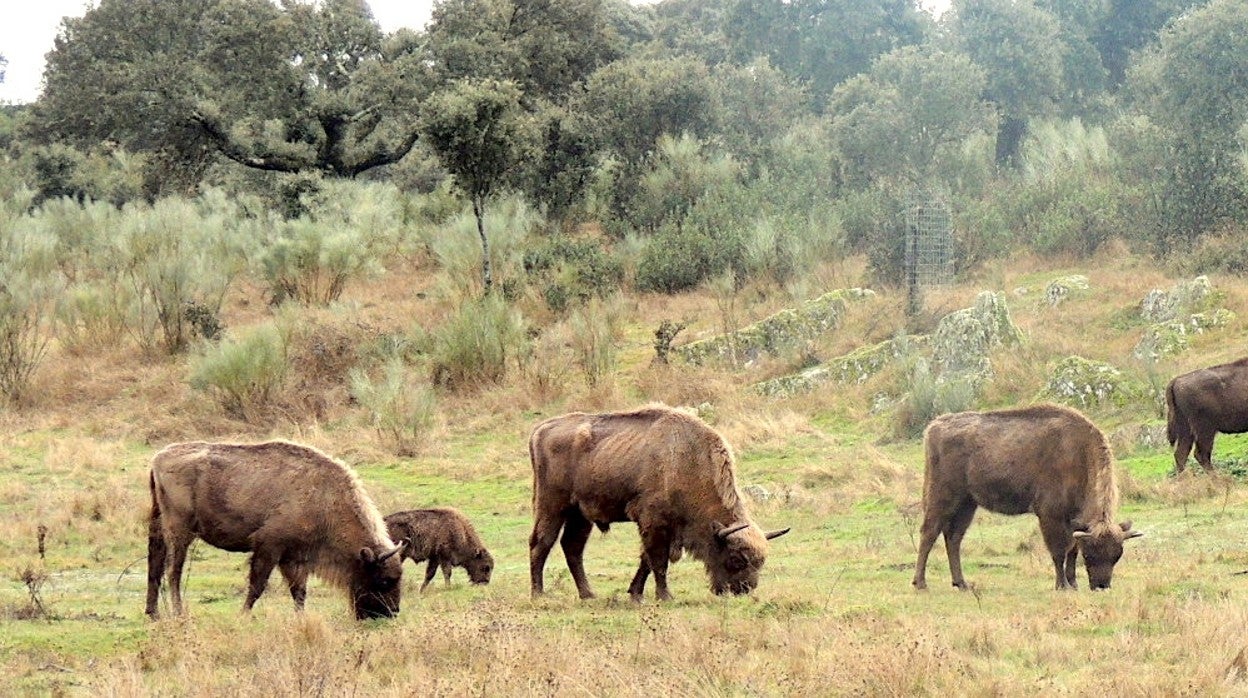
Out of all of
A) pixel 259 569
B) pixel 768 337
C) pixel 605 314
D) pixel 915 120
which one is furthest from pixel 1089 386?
pixel 915 120

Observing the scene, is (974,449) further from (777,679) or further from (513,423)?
(513,423)

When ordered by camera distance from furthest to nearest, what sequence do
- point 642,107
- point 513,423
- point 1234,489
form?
point 642,107 < point 513,423 < point 1234,489

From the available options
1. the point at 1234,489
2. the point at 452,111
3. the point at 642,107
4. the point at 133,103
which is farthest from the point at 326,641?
the point at 133,103

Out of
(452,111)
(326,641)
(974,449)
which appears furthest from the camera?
(452,111)

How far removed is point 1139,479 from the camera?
18156 millimetres

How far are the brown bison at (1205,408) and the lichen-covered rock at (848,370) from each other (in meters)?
7.46

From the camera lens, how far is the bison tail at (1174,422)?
18.6 metres

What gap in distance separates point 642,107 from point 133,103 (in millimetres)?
15764

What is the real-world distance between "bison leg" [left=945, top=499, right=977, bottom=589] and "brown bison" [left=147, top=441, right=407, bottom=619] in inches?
204

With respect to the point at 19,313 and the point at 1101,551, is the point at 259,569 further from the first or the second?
the point at 19,313

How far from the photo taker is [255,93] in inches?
1702

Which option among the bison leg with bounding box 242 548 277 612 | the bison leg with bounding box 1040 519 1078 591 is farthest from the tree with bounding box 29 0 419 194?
the bison leg with bounding box 1040 519 1078 591

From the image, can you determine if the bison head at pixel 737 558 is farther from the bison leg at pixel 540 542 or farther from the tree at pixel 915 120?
the tree at pixel 915 120

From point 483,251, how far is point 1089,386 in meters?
14.8
